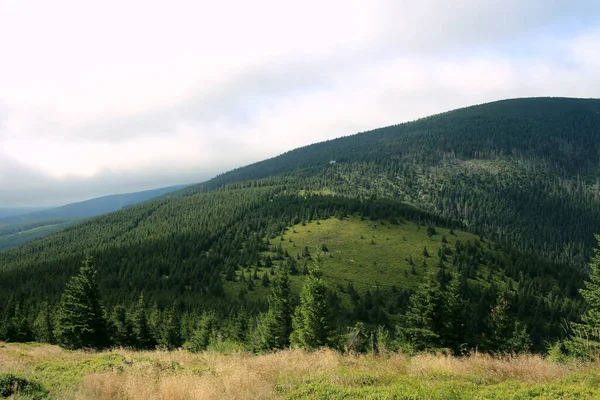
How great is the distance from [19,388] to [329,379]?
359 inches

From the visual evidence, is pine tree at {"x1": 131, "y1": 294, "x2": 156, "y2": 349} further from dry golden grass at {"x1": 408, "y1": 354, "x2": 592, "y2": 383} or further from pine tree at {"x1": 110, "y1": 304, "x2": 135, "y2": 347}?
dry golden grass at {"x1": 408, "y1": 354, "x2": 592, "y2": 383}

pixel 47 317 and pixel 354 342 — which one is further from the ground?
pixel 354 342

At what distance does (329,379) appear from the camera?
31.8 ft

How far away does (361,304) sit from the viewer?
324 ft

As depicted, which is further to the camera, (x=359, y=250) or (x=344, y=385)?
(x=359, y=250)

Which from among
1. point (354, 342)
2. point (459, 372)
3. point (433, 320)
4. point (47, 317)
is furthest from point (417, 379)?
point (47, 317)

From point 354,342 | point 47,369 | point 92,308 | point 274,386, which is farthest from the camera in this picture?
point 92,308

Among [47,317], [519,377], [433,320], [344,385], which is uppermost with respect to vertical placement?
[344,385]

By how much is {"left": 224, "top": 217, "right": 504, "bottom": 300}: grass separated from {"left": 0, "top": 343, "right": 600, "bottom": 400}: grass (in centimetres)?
9882

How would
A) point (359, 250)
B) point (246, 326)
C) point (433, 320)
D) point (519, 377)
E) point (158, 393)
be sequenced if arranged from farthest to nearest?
point (359, 250) < point (246, 326) < point (433, 320) < point (519, 377) < point (158, 393)

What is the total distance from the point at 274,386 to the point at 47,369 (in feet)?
32.3

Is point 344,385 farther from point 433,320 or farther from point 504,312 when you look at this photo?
point 504,312

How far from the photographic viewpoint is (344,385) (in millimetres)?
9258

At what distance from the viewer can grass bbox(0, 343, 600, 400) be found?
841cm
